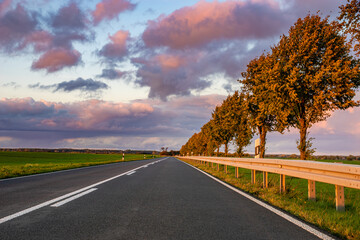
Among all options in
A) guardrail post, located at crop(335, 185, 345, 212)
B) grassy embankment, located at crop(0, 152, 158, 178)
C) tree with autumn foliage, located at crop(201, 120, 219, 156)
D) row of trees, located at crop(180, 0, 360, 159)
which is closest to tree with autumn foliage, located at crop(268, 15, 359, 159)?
row of trees, located at crop(180, 0, 360, 159)

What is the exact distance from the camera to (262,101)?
22188mm

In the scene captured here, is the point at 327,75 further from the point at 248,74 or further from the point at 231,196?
the point at 231,196

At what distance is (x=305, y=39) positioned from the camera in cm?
1892

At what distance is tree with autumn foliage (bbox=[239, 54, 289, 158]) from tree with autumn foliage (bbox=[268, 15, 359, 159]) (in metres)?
0.50

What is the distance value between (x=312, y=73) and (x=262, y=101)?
4.69m

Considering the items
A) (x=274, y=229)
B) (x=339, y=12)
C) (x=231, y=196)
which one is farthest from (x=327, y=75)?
(x=274, y=229)

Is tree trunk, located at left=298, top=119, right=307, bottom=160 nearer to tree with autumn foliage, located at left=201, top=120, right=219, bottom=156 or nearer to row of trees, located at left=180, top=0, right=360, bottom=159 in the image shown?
row of trees, located at left=180, top=0, right=360, bottom=159

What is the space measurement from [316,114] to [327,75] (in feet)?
9.10

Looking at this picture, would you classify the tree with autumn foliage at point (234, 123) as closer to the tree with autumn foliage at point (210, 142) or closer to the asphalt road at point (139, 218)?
the tree with autumn foliage at point (210, 142)

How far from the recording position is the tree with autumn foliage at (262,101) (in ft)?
65.4

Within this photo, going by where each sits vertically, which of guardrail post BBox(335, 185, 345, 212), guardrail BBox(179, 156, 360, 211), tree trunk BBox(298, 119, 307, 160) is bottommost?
guardrail post BBox(335, 185, 345, 212)

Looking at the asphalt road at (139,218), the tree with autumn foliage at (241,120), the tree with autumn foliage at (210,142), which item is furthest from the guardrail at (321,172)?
the tree with autumn foliage at (210,142)

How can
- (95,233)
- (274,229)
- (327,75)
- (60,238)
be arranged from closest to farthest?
1. (60,238)
2. (95,233)
3. (274,229)
4. (327,75)

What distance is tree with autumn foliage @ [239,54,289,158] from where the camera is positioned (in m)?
19.9
